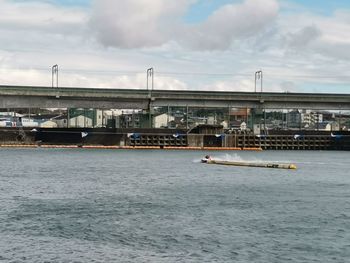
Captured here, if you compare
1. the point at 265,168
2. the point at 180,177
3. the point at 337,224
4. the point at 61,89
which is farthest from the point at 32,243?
the point at 61,89

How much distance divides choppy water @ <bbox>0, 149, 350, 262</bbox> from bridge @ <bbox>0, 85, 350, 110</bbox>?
79118 millimetres

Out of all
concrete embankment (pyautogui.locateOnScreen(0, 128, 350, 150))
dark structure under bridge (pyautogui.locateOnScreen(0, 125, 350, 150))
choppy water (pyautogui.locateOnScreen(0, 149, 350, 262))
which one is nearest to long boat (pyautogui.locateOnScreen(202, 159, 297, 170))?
choppy water (pyautogui.locateOnScreen(0, 149, 350, 262))

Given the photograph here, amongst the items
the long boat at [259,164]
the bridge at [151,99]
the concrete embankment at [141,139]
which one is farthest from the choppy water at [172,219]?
the concrete embankment at [141,139]

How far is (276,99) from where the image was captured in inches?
7047

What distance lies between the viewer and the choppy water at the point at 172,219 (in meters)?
37.9

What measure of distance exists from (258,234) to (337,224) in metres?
7.39

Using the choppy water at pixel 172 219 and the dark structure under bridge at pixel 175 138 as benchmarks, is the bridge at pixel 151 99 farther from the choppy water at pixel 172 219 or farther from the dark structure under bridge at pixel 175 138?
the choppy water at pixel 172 219

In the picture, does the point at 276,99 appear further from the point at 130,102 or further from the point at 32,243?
the point at 32,243

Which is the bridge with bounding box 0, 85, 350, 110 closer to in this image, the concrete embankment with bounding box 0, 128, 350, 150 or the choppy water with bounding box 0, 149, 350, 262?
the concrete embankment with bounding box 0, 128, 350, 150

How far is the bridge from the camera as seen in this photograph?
16250cm

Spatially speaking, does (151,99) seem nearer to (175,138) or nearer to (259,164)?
(175,138)

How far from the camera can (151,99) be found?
173 m

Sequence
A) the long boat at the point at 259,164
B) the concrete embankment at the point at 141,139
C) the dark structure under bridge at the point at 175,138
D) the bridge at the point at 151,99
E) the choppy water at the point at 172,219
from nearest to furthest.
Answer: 1. the choppy water at the point at 172,219
2. the long boat at the point at 259,164
3. the bridge at the point at 151,99
4. the concrete embankment at the point at 141,139
5. the dark structure under bridge at the point at 175,138

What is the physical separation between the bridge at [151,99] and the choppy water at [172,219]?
79.1 meters
